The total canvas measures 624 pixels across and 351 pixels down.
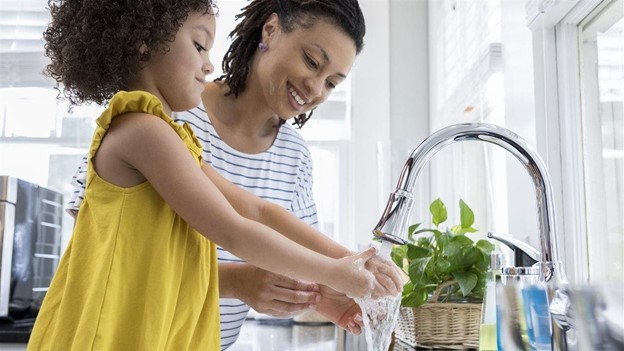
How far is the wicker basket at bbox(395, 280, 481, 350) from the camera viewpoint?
132 cm

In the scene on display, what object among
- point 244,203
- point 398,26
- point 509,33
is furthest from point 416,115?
point 244,203

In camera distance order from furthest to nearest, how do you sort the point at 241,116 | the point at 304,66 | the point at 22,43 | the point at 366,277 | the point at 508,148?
the point at 22,43, the point at 241,116, the point at 304,66, the point at 366,277, the point at 508,148

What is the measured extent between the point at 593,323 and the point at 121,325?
59 cm

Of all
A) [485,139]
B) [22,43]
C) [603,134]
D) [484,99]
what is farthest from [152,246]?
[22,43]

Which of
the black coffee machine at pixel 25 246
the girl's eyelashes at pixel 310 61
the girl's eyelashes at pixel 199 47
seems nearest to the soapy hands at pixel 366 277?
the girl's eyelashes at pixel 199 47

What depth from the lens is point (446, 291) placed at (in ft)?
4.45

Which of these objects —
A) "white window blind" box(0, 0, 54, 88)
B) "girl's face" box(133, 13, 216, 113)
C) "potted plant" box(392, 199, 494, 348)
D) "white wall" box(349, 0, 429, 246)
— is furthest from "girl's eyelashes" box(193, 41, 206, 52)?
"white window blind" box(0, 0, 54, 88)

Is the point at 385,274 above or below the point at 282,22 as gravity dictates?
below

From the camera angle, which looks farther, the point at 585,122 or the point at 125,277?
the point at 585,122

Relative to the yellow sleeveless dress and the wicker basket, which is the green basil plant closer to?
the wicker basket

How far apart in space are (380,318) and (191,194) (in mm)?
329

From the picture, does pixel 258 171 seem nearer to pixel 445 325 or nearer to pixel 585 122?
pixel 445 325

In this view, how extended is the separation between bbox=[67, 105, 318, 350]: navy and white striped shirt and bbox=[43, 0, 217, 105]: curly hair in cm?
30

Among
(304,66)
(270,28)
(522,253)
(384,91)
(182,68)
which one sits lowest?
(522,253)
